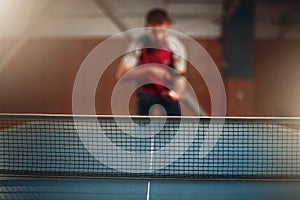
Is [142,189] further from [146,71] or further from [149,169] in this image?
[146,71]

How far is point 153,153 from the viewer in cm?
166

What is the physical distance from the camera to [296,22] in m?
4.82

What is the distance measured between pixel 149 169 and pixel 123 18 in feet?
11.8

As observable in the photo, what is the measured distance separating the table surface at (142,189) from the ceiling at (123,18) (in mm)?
3529

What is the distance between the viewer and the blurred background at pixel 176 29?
4691 mm

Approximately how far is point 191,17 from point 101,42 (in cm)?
117

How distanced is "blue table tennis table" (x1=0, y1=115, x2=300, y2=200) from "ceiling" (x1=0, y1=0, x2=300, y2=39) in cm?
297

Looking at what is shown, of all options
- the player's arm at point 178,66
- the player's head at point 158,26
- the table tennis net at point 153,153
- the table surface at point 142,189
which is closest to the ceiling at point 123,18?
the player's arm at point 178,66

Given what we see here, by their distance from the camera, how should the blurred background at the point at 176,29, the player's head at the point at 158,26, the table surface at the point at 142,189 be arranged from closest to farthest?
the table surface at the point at 142,189 → the player's head at the point at 158,26 → the blurred background at the point at 176,29

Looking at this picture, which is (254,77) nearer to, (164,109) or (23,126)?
(164,109)

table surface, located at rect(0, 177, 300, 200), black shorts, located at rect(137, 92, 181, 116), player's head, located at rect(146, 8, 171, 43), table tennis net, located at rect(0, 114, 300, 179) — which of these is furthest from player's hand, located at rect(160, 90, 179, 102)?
table surface, located at rect(0, 177, 300, 200)

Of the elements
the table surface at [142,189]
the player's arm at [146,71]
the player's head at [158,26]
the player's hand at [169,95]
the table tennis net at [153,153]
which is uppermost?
the player's head at [158,26]

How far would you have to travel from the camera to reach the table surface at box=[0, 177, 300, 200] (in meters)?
1.10

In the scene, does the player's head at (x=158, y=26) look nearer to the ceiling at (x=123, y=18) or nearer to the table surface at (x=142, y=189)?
the table surface at (x=142, y=189)
